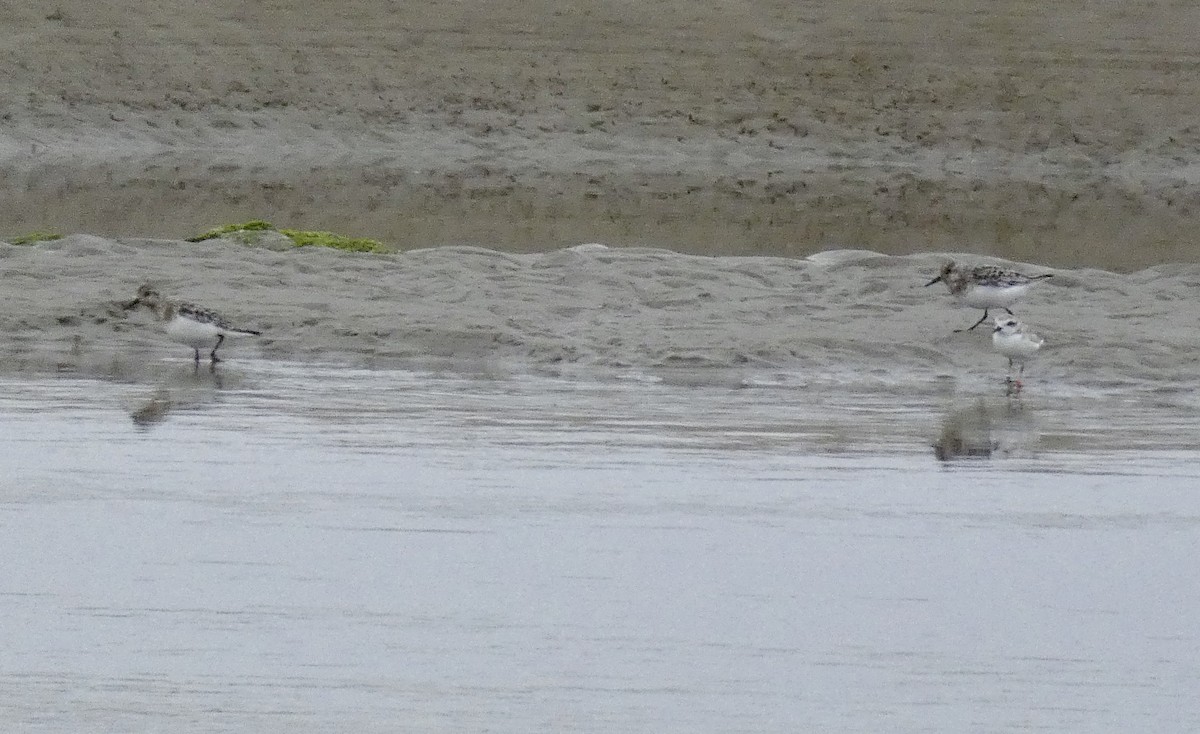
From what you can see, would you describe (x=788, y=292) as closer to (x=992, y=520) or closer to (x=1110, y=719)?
(x=992, y=520)

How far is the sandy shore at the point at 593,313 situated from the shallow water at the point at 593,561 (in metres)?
1.27

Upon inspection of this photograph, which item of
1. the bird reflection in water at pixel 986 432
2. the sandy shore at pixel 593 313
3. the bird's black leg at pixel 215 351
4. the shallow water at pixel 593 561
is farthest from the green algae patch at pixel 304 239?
the bird reflection in water at pixel 986 432

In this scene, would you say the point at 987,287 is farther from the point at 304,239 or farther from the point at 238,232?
the point at 238,232

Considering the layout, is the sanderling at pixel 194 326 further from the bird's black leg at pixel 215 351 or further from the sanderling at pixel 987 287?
the sanderling at pixel 987 287

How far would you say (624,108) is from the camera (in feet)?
146

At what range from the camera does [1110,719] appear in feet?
24.0

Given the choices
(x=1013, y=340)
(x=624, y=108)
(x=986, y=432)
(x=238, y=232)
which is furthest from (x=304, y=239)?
(x=624, y=108)

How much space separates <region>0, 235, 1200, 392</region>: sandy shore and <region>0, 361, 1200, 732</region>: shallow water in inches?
49.9

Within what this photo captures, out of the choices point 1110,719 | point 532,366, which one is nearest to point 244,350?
point 532,366

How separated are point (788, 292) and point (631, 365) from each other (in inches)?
113

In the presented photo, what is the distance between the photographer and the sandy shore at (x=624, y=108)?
34.5 m

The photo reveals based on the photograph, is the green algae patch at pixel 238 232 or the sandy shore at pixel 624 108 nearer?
the green algae patch at pixel 238 232

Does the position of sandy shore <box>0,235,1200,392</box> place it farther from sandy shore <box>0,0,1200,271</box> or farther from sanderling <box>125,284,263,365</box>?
sandy shore <box>0,0,1200,271</box>

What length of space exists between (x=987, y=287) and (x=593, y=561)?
296 inches
